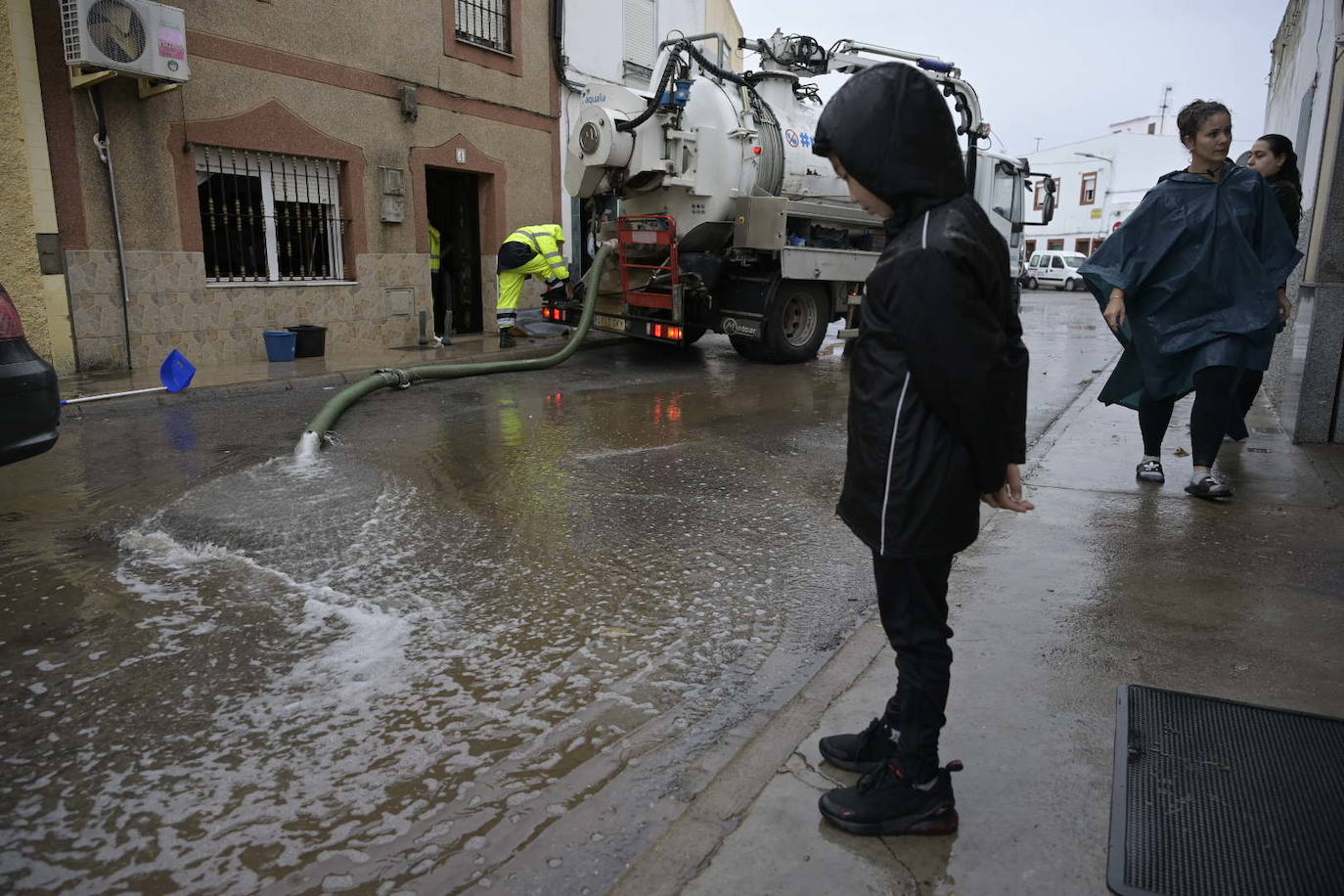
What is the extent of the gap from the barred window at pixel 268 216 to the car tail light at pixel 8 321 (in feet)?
22.2

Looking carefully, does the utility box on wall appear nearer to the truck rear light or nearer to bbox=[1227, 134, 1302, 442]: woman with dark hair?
the truck rear light

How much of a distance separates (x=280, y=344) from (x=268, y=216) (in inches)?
73.4

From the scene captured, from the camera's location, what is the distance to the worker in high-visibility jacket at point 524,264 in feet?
38.0

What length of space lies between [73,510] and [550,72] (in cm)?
1166

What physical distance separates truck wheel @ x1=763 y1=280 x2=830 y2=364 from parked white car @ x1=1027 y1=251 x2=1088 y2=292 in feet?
92.1

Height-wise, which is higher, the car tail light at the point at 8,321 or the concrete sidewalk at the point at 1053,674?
the car tail light at the point at 8,321

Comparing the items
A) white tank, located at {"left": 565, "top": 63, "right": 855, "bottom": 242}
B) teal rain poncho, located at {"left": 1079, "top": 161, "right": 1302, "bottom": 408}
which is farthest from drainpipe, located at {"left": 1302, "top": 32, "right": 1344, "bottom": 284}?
white tank, located at {"left": 565, "top": 63, "right": 855, "bottom": 242}

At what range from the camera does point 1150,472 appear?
17.2 ft

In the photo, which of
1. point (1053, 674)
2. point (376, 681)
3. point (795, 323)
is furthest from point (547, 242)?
point (1053, 674)

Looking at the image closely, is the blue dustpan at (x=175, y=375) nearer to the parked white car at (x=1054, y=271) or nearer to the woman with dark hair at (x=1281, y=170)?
the woman with dark hair at (x=1281, y=170)

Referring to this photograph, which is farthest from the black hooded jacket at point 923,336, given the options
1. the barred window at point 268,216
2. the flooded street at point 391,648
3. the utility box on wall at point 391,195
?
the utility box on wall at point 391,195

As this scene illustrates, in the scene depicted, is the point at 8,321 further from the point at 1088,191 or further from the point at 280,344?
the point at 1088,191

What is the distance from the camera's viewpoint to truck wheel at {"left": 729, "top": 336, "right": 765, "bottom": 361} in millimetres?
10844

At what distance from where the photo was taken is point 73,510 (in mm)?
4781
